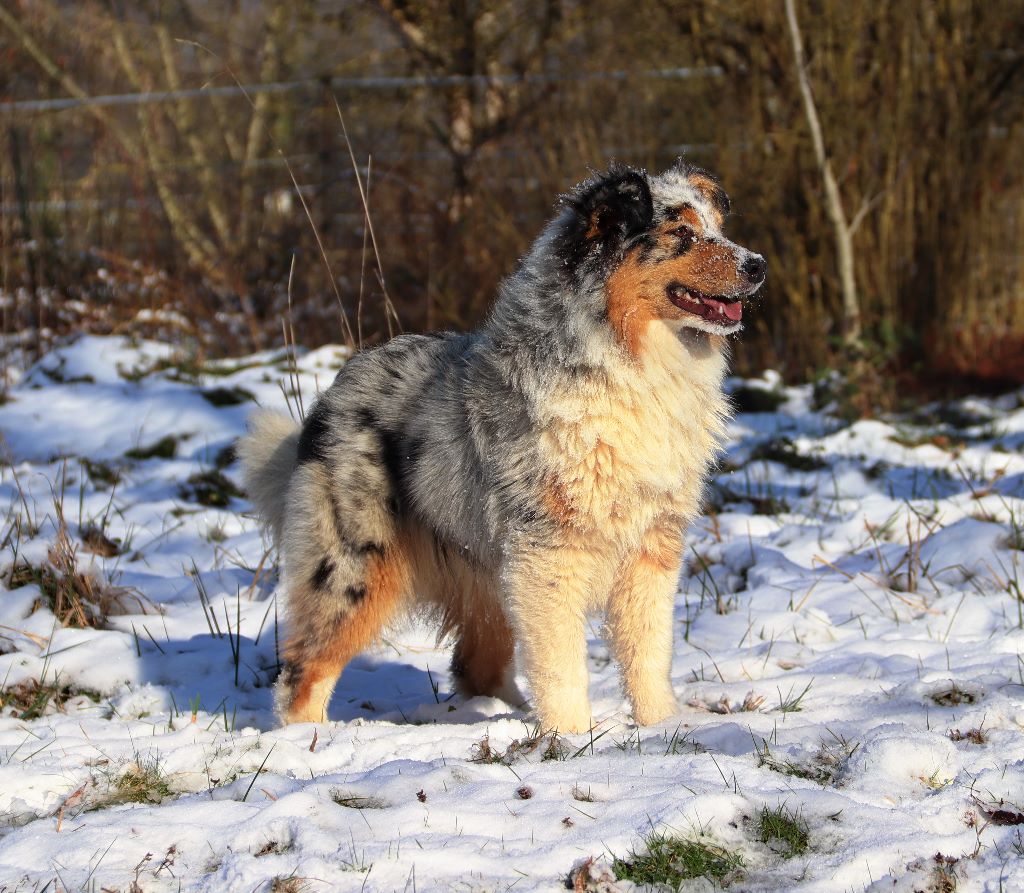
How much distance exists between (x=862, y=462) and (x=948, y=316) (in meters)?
3.46

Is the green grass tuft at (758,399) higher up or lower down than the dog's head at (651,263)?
lower down

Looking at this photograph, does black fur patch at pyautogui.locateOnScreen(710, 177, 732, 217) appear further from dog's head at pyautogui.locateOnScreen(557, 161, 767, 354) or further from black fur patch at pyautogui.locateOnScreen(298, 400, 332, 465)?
black fur patch at pyautogui.locateOnScreen(298, 400, 332, 465)

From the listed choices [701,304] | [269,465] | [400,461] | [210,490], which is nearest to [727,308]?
[701,304]

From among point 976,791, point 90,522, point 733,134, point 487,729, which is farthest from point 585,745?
point 733,134

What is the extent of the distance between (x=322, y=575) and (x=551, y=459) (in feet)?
3.34

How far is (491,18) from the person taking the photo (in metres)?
10.9

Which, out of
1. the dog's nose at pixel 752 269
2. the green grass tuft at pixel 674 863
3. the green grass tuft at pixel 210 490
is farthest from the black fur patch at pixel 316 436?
the green grass tuft at pixel 210 490

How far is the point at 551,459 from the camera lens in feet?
11.8

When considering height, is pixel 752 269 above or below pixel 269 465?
above

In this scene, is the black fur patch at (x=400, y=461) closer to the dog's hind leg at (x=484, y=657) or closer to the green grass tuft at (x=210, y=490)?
the dog's hind leg at (x=484, y=657)

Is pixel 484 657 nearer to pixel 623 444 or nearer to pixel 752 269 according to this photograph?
pixel 623 444

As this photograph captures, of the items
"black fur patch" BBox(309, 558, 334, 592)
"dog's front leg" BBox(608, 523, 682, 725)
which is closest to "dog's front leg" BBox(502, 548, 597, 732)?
"dog's front leg" BBox(608, 523, 682, 725)

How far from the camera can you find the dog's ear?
142 inches

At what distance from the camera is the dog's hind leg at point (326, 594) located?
4.03m
